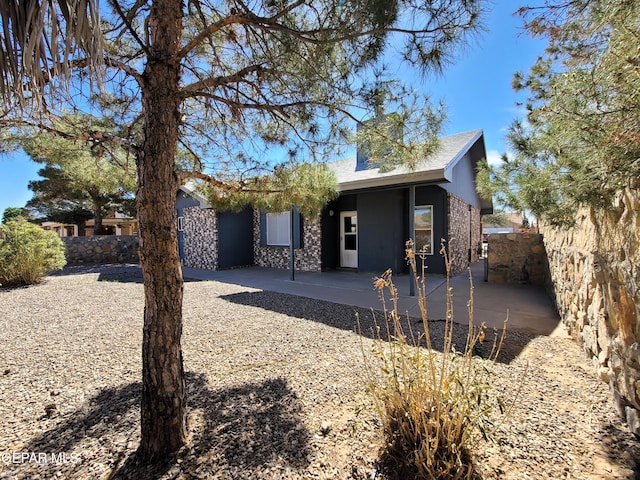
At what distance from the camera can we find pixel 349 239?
11.1 meters

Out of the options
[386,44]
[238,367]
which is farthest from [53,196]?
[386,44]

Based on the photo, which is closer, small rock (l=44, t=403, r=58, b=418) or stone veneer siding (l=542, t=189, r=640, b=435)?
stone veneer siding (l=542, t=189, r=640, b=435)

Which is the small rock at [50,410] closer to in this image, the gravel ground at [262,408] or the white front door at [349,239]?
the gravel ground at [262,408]

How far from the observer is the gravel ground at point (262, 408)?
1795 millimetres

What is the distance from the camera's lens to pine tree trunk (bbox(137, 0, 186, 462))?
183 centimetres

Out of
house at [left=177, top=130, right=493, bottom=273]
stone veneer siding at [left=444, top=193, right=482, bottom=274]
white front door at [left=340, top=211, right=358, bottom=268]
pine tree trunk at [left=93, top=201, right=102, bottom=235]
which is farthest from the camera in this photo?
pine tree trunk at [left=93, top=201, right=102, bottom=235]

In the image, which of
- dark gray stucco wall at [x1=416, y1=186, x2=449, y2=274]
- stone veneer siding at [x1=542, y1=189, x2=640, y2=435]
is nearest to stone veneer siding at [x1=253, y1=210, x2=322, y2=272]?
dark gray stucco wall at [x1=416, y1=186, x2=449, y2=274]

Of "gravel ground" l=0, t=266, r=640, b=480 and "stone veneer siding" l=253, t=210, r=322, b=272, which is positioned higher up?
"stone veneer siding" l=253, t=210, r=322, b=272

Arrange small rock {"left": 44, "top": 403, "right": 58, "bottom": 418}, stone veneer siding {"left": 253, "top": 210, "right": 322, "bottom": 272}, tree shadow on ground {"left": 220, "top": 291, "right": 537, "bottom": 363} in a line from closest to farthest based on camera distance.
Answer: small rock {"left": 44, "top": 403, "right": 58, "bottom": 418} → tree shadow on ground {"left": 220, "top": 291, "right": 537, "bottom": 363} → stone veneer siding {"left": 253, "top": 210, "right": 322, "bottom": 272}

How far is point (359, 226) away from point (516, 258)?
480cm

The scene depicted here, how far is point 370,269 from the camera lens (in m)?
10.2

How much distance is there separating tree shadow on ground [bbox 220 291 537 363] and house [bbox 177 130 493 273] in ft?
8.72

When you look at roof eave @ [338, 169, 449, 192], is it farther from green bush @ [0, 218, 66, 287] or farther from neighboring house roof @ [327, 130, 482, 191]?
green bush @ [0, 218, 66, 287]

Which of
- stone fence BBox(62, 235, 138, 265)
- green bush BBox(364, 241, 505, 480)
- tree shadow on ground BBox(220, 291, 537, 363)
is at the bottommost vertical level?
tree shadow on ground BBox(220, 291, 537, 363)
